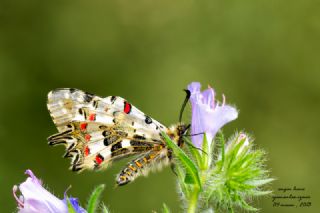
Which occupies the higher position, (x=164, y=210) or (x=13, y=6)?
(x=13, y=6)

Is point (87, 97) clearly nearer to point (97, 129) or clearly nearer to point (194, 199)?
point (97, 129)

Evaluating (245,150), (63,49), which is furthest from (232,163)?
(63,49)

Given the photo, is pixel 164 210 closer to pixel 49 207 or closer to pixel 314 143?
pixel 49 207

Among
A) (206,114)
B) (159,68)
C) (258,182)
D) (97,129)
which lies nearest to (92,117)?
(97,129)

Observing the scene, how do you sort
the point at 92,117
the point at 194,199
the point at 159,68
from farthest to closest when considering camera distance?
the point at 159,68 → the point at 92,117 → the point at 194,199

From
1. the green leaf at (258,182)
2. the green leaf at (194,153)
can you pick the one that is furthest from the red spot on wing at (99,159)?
the green leaf at (258,182)

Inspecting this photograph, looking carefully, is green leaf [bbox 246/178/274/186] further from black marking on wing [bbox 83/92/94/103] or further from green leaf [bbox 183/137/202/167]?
black marking on wing [bbox 83/92/94/103]

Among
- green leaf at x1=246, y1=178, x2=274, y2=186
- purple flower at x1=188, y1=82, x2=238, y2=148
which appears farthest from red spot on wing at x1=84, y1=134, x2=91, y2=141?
green leaf at x1=246, y1=178, x2=274, y2=186
